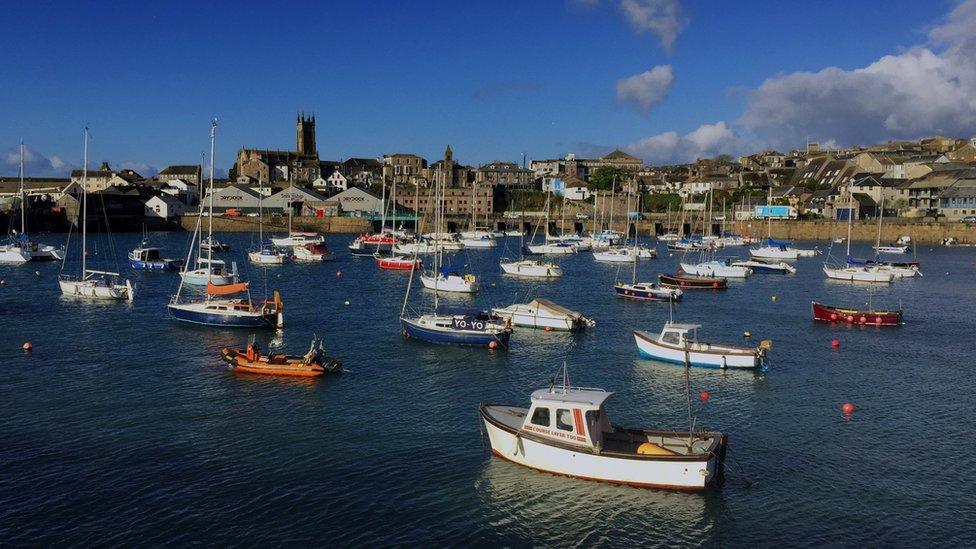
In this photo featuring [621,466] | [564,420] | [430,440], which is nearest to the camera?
[621,466]

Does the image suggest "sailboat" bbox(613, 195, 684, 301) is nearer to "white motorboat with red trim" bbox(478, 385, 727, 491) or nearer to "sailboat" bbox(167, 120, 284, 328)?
"sailboat" bbox(167, 120, 284, 328)

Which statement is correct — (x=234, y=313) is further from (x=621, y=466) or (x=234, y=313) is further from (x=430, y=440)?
(x=621, y=466)

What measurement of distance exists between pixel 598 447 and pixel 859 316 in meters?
34.9

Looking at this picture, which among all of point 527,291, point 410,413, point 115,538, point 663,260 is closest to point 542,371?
point 410,413

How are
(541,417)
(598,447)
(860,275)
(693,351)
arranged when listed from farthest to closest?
(860,275) < (693,351) < (541,417) < (598,447)

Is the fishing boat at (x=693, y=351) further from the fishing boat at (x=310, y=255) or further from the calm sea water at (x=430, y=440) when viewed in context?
the fishing boat at (x=310, y=255)

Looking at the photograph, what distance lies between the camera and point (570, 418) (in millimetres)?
23031

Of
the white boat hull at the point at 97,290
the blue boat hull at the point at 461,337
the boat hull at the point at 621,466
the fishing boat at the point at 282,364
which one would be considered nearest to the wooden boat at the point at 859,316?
the blue boat hull at the point at 461,337

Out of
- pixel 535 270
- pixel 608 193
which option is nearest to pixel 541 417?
pixel 535 270

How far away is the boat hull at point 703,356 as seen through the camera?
36.7 metres

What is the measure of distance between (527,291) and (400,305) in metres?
14.0

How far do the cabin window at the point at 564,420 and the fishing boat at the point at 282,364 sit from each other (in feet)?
45.8

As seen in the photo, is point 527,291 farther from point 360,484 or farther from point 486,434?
point 360,484

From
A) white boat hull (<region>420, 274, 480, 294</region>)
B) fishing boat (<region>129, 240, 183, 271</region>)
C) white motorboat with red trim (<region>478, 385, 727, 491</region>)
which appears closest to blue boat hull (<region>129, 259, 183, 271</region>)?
fishing boat (<region>129, 240, 183, 271</region>)
